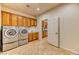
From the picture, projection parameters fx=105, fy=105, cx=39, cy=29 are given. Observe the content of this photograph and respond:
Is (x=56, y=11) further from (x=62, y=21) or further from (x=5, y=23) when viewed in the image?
(x=5, y=23)

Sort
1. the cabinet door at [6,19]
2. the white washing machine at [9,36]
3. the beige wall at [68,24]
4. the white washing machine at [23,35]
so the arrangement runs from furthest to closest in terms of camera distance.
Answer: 1. the beige wall at [68,24]
2. the white washing machine at [23,35]
3. the white washing machine at [9,36]
4. the cabinet door at [6,19]

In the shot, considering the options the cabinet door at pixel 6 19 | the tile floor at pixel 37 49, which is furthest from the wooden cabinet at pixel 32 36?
the cabinet door at pixel 6 19

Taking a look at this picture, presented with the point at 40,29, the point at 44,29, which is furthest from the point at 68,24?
the point at 40,29

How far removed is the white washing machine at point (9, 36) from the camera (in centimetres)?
271

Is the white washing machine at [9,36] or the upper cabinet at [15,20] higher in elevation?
the upper cabinet at [15,20]

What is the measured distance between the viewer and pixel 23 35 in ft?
9.44

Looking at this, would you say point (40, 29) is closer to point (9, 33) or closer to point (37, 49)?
point (37, 49)

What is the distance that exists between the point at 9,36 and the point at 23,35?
1.21ft

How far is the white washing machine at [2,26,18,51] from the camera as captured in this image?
271 centimetres

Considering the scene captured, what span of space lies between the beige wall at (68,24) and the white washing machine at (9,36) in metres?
0.70

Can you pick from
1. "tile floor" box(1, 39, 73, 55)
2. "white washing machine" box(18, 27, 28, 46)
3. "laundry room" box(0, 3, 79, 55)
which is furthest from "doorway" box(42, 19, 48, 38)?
"white washing machine" box(18, 27, 28, 46)

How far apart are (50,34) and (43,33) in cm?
22

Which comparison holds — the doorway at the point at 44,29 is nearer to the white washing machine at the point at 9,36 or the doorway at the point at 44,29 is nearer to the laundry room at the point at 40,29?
the laundry room at the point at 40,29

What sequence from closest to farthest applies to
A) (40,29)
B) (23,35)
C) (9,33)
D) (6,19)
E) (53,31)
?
(6,19) → (9,33) → (23,35) → (40,29) → (53,31)
